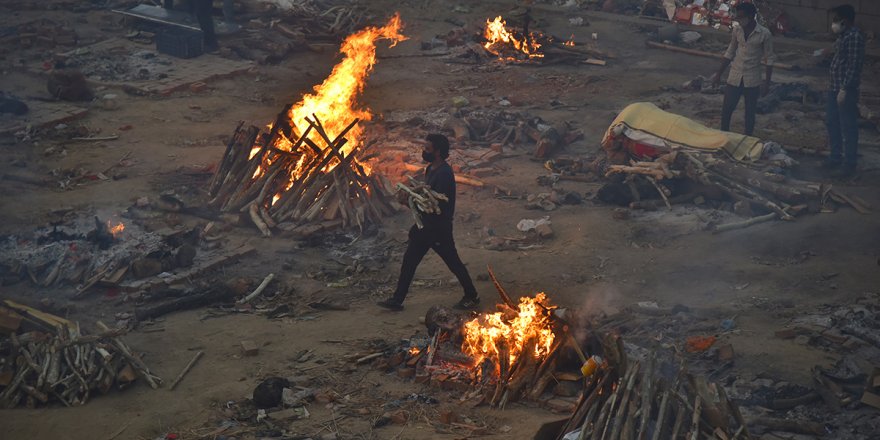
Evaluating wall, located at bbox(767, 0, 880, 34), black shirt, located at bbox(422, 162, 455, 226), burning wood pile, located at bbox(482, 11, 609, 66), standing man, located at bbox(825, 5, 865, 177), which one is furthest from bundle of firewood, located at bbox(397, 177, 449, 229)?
wall, located at bbox(767, 0, 880, 34)

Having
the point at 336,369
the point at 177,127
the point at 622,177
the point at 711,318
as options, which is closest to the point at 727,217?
the point at 622,177

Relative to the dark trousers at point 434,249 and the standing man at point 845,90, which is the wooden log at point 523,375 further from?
the standing man at point 845,90

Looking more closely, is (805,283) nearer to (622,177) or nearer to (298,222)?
(622,177)

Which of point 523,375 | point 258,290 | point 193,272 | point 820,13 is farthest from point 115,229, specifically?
point 820,13

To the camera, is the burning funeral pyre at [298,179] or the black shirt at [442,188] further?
the burning funeral pyre at [298,179]

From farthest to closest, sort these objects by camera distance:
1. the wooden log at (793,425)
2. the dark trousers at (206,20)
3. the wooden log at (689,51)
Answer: the dark trousers at (206,20) < the wooden log at (689,51) < the wooden log at (793,425)

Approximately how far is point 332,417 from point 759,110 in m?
12.9

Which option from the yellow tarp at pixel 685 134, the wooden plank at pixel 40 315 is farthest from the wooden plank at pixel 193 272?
the yellow tarp at pixel 685 134

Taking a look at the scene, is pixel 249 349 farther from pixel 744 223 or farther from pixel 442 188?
pixel 744 223

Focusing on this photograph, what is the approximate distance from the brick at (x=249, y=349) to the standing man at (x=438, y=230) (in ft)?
6.10

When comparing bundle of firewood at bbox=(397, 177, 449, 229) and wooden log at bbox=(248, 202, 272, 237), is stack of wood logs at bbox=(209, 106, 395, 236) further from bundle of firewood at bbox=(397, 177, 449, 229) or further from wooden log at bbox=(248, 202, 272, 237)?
bundle of firewood at bbox=(397, 177, 449, 229)

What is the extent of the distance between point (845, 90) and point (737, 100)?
2143 millimetres

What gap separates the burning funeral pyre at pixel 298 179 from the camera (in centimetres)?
1272

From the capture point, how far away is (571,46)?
888 inches
